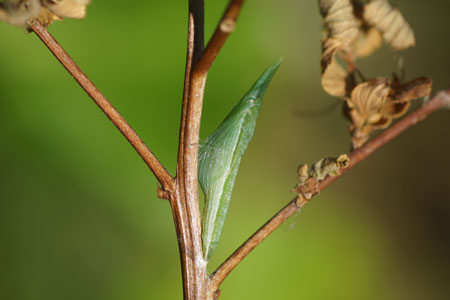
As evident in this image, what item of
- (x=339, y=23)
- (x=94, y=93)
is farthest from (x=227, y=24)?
(x=339, y=23)

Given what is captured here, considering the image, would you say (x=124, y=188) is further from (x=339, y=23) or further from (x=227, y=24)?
(x=227, y=24)

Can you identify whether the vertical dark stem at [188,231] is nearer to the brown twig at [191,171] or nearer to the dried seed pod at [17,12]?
the brown twig at [191,171]

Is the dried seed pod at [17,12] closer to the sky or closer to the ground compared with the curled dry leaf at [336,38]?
closer to the sky

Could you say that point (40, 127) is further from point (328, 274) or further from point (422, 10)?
point (422, 10)

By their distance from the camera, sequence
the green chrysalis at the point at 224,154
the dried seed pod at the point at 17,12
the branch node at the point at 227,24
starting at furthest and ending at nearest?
the green chrysalis at the point at 224,154, the dried seed pod at the point at 17,12, the branch node at the point at 227,24

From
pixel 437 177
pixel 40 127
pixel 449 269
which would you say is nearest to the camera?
pixel 40 127

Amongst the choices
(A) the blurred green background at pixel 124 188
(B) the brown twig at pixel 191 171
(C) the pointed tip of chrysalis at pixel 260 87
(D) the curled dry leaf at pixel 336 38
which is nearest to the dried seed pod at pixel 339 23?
(D) the curled dry leaf at pixel 336 38

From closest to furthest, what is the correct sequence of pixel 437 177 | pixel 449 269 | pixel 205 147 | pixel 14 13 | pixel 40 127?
1. pixel 14 13
2. pixel 205 147
3. pixel 40 127
4. pixel 449 269
5. pixel 437 177

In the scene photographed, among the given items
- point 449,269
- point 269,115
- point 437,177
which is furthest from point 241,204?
point 437,177
